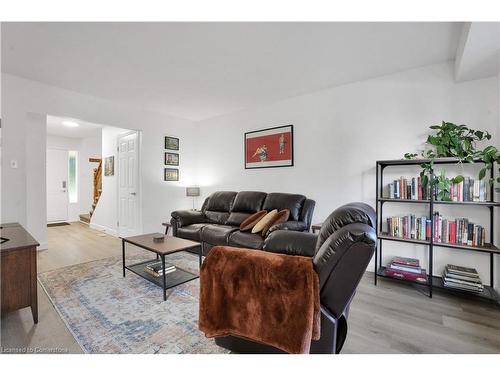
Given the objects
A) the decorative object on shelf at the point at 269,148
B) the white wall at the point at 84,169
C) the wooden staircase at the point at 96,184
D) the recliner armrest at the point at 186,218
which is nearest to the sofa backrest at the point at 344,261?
the decorative object on shelf at the point at 269,148

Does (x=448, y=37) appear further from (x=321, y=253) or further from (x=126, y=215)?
(x=126, y=215)

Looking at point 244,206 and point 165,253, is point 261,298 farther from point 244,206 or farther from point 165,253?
point 244,206

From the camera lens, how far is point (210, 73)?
2.92 m

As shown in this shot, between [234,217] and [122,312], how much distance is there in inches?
78.9

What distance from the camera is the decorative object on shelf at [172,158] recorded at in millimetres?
4727

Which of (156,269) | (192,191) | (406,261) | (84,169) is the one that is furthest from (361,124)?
(84,169)

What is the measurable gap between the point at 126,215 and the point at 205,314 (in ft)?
13.1

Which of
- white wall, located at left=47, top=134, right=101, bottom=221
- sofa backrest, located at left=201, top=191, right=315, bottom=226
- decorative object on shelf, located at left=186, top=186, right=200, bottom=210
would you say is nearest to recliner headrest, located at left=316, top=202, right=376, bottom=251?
sofa backrest, located at left=201, top=191, right=315, bottom=226

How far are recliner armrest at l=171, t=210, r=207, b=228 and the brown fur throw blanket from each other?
2.37 metres

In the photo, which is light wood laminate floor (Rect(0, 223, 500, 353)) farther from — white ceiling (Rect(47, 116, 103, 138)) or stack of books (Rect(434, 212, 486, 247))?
white ceiling (Rect(47, 116, 103, 138))

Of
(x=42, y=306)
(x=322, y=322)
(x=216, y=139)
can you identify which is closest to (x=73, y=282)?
(x=42, y=306)

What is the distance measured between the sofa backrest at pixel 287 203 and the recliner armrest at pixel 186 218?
110cm

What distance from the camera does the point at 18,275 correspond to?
1.66 metres

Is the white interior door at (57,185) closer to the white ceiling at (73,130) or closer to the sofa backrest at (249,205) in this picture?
the white ceiling at (73,130)
